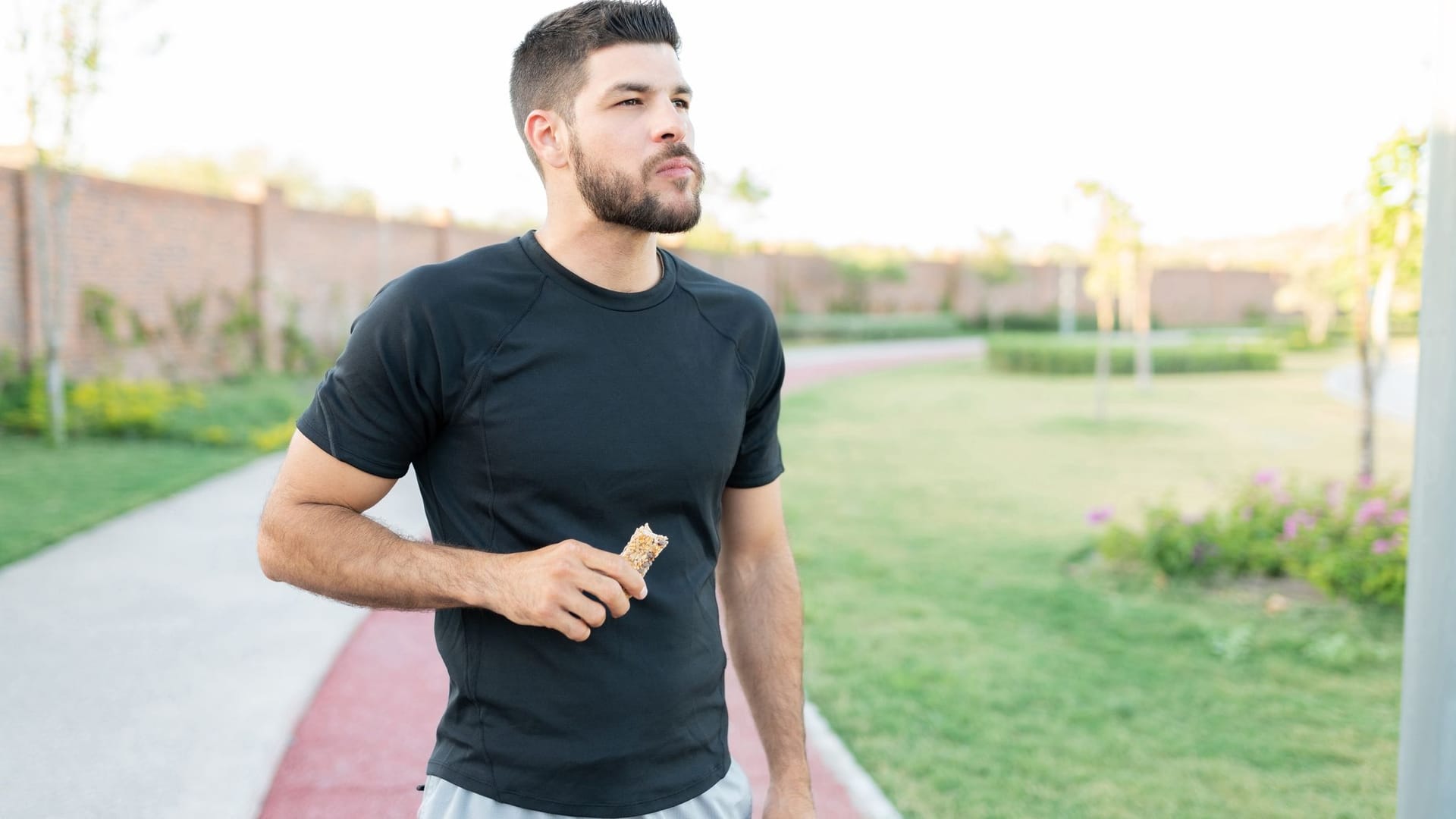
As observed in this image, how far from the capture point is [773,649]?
2.01 metres

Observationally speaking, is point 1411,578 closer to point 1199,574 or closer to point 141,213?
point 1199,574

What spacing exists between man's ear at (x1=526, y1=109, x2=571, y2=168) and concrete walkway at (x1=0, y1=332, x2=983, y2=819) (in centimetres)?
180

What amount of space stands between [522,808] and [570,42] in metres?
1.10

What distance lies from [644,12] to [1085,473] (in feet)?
37.0

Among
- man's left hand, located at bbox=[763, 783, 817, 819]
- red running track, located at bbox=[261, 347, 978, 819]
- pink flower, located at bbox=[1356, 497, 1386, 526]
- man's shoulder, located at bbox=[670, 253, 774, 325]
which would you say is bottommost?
red running track, located at bbox=[261, 347, 978, 819]

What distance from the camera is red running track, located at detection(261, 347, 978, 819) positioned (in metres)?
3.82

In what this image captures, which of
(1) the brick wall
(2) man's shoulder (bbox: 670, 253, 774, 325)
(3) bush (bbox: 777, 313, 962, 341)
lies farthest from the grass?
(3) bush (bbox: 777, 313, 962, 341)

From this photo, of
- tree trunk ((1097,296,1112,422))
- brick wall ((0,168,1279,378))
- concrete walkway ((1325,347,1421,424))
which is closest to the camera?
brick wall ((0,168,1279,378))

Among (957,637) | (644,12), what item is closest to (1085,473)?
(957,637)

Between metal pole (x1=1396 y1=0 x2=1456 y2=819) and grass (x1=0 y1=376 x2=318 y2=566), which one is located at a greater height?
metal pole (x1=1396 y1=0 x2=1456 y2=819)

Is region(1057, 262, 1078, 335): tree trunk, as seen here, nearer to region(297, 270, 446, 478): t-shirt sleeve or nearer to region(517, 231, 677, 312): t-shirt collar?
region(517, 231, 677, 312): t-shirt collar

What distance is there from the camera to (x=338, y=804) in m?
3.80

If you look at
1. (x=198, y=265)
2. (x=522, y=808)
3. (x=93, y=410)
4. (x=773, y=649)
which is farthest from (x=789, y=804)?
(x=198, y=265)

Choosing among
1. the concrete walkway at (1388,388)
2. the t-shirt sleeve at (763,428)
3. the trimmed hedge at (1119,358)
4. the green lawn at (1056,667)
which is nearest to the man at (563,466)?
the t-shirt sleeve at (763,428)
